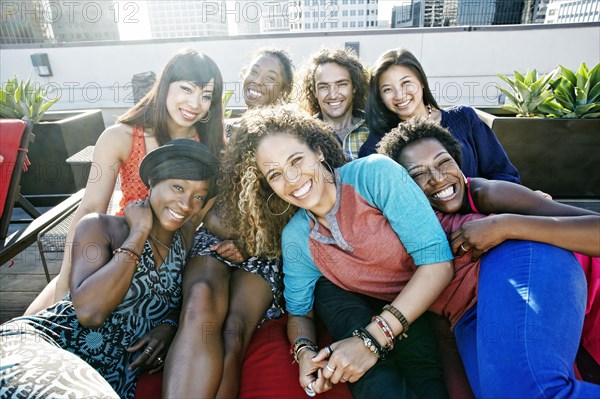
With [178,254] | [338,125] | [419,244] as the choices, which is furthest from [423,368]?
[338,125]

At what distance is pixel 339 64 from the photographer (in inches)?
103

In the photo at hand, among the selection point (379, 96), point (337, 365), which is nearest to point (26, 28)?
point (379, 96)

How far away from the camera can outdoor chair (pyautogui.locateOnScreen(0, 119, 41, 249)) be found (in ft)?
8.12

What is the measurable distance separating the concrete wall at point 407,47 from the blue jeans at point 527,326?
6.46 meters

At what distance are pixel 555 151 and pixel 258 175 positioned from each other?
338 cm

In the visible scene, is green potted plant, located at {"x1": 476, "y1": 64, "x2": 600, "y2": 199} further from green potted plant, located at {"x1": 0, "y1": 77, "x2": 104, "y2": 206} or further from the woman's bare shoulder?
green potted plant, located at {"x1": 0, "y1": 77, "x2": 104, "y2": 206}

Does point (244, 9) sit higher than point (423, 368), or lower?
higher

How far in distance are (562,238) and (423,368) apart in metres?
0.69

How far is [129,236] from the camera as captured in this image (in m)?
1.51

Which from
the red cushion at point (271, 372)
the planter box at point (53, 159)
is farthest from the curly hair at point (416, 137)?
the planter box at point (53, 159)

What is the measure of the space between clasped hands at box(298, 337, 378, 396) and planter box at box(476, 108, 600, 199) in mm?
3091

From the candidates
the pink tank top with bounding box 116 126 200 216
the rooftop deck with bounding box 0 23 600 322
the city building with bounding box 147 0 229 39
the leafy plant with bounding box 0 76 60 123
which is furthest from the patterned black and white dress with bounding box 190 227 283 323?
the city building with bounding box 147 0 229 39

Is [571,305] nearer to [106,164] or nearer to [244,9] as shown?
[106,164]

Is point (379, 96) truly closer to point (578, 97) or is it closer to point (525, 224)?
point (525, 224)
